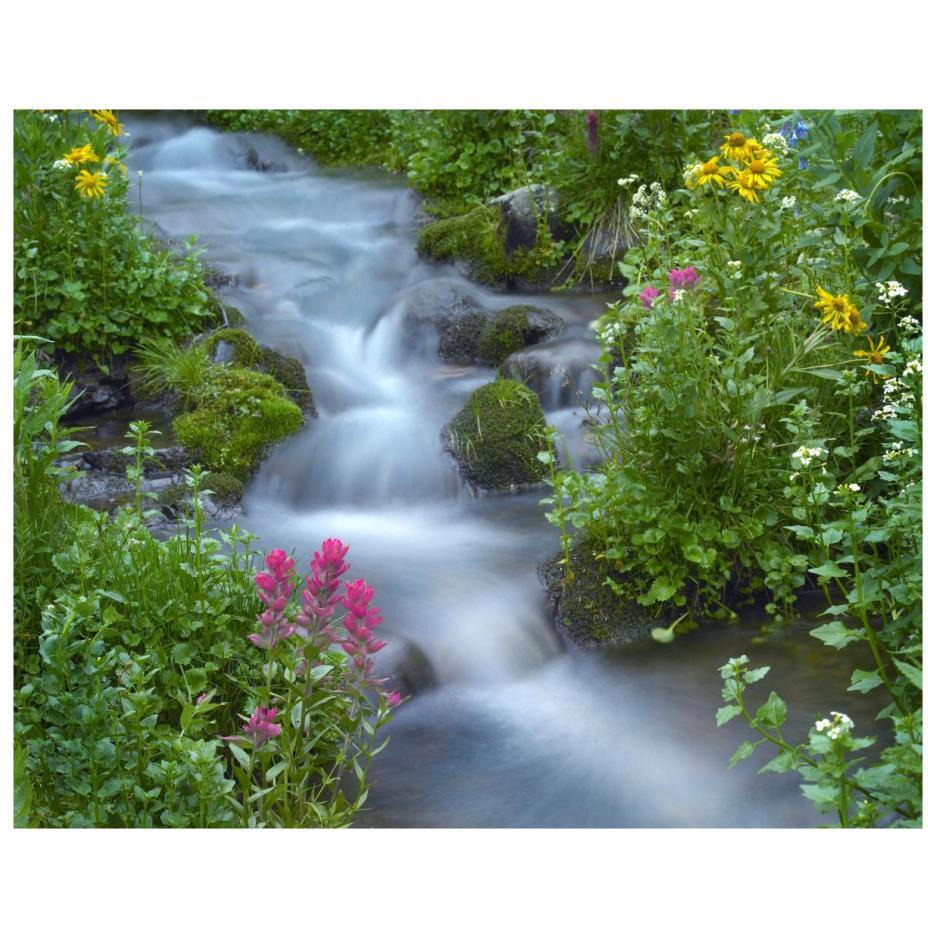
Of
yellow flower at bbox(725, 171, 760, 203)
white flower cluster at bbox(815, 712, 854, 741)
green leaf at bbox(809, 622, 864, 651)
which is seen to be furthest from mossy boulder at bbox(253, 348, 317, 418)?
white flower cluster at bbox(815, 712, 854, 741)

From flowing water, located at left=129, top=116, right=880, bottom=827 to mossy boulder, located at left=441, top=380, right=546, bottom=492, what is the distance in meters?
0.07

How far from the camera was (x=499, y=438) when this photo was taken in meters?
3.71

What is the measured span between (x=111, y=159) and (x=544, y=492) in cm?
211

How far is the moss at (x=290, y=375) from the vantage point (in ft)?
13.2

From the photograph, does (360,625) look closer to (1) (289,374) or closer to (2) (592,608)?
(2) (592,608)

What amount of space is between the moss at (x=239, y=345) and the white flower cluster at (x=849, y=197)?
2359mm

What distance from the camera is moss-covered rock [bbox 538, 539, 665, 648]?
2758mm

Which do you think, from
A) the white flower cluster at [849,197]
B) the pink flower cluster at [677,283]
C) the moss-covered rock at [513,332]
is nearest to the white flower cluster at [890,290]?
the white flower cluster at [849,197]

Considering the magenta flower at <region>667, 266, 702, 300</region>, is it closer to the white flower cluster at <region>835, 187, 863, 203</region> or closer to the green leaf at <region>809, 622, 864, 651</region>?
the white flower cluster at <region>835, 187, 863, 203</region>

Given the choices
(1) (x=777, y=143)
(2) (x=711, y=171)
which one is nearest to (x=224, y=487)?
(2) (x=711, y=171)

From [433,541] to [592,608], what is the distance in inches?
25.0
